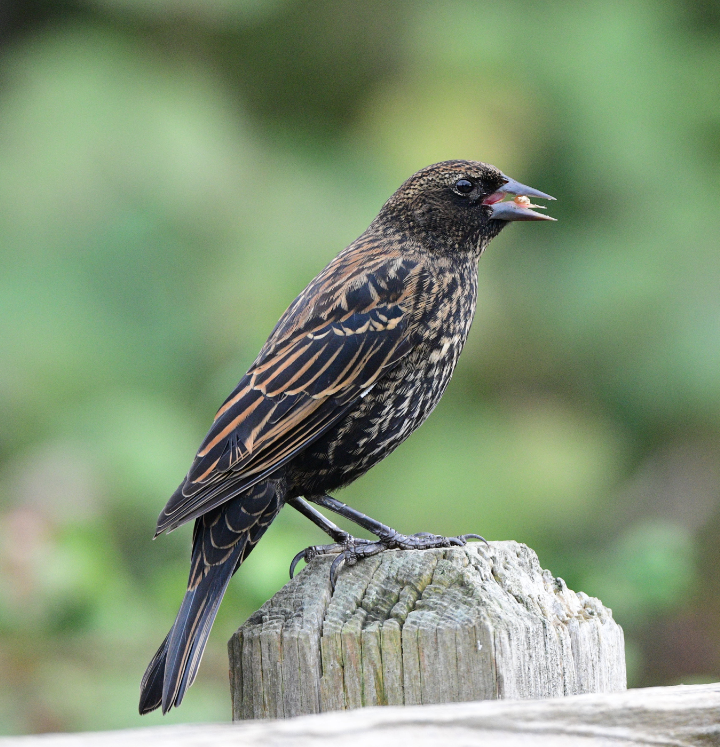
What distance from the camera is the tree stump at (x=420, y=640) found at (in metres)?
1.50

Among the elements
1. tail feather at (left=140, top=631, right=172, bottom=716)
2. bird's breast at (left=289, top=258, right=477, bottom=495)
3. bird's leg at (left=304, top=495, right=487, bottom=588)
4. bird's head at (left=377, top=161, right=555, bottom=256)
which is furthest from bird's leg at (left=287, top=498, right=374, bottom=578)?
bird's head at (left=377, top=161, right=555, bottom=256)

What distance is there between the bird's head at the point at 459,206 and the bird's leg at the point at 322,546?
83 centimetres

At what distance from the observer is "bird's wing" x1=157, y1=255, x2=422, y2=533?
2354 mm

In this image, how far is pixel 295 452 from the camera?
245 cm

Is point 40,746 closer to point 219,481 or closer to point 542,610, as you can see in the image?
point 542,610

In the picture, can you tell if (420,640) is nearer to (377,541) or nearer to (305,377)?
(377,541)

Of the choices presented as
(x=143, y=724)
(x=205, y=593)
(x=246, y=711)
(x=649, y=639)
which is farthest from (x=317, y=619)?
(x=649, y=639)

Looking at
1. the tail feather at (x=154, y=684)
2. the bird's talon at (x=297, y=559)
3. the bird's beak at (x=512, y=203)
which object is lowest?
the tail feather at (x=154, y=684)

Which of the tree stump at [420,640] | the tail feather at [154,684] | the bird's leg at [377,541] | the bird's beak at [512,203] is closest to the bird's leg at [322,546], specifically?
the bird's leg at [377,541]

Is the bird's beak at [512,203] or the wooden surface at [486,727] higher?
the bird's beak at [512,203]

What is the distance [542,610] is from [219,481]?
3.12ft

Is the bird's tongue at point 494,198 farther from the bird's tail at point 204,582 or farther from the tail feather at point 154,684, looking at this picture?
the tail feather at point 154,684

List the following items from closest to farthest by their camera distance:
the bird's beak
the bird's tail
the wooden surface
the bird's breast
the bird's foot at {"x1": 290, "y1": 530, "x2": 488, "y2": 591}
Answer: the wooden surface → the bird's tail → the bird's foot at {"x1": 290, "y1": 530, "x2": 488, "y2": 591} → the bird's breast → the bird's beak

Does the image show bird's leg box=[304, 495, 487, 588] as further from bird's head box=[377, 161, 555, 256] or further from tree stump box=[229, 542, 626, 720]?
bird's head box=[377, 161, 555, 256]
